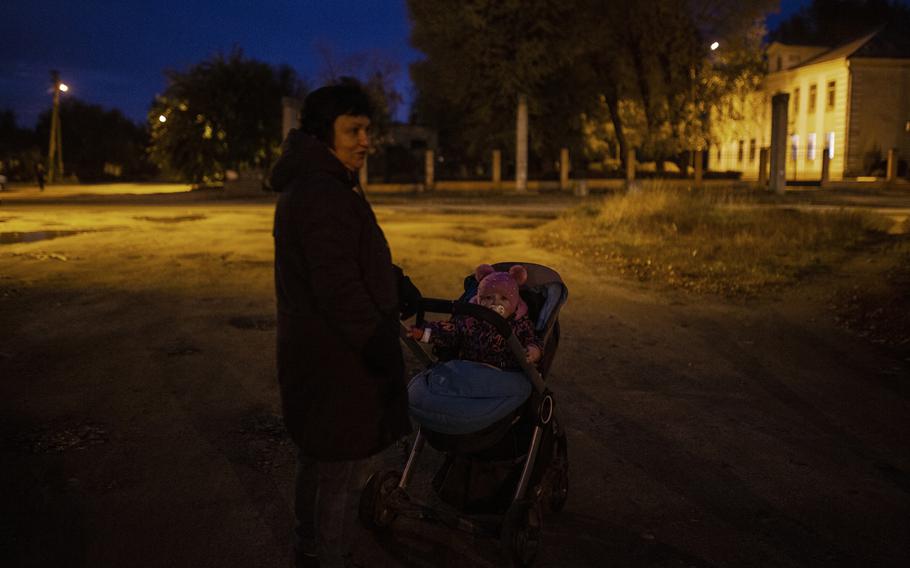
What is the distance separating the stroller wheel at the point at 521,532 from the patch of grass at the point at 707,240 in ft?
23.0

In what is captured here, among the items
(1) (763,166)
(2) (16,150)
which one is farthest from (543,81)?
(2) (16,150)

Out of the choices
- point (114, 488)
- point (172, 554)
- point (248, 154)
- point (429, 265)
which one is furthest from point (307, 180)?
point (248, 154)

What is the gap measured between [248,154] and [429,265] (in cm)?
2773

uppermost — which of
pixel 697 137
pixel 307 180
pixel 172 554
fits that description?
pixel 697 137

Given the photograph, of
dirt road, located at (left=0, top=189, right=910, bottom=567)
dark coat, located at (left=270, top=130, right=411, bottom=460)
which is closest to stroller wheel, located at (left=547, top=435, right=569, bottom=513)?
dirt road, located at (left=0, top=189, right=910, bottom=567)

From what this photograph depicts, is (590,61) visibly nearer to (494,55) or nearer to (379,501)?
(494,55)

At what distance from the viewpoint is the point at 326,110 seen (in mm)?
2697

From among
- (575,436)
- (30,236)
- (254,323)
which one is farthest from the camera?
(30,236)

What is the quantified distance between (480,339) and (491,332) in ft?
0.20

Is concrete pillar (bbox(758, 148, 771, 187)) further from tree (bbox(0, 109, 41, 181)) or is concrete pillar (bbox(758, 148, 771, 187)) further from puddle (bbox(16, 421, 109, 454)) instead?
tree (bbox(0, 109, 41, 181))

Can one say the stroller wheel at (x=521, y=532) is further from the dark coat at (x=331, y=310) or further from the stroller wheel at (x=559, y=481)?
the dark coat at (x=331, y=310)

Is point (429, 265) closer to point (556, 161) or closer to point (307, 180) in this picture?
point (307, 180)

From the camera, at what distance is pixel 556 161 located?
1657 inches

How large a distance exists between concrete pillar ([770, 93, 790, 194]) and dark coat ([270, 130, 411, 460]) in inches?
1073
